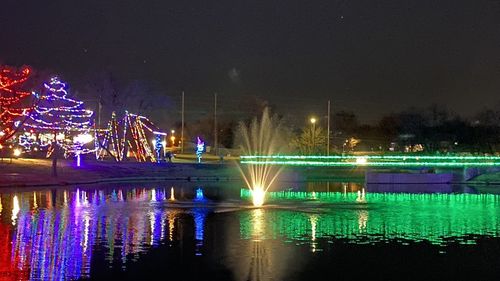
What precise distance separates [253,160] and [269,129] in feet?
97.1

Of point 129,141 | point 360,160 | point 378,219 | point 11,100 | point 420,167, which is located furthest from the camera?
point 129,141

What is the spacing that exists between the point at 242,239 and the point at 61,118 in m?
43.4

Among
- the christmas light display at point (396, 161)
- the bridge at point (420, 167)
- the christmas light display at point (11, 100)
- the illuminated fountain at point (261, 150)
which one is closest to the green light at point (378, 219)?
the illuminated fountain at point (261, 150)

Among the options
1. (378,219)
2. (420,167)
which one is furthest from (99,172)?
(378,219)

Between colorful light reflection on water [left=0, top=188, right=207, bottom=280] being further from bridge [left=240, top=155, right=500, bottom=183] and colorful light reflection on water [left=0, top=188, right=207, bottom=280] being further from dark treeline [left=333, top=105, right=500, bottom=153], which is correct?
dark treeline [left=333, top=105, right=500, bottom=153]

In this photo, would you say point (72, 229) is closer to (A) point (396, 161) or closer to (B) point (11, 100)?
(B) point (11, 100)

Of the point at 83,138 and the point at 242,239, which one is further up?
the point at 83,138

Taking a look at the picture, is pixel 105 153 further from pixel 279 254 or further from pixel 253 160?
pixel 279 254

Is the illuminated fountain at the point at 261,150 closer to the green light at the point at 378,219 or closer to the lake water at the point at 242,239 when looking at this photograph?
the green light at the point at 378,219

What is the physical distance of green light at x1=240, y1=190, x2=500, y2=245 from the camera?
20.5m

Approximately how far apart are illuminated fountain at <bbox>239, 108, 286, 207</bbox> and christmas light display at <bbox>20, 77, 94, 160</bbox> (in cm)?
1436

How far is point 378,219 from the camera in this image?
25172 mm

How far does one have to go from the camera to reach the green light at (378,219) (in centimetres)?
2055

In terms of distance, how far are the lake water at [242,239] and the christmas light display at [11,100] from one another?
25142 mm
